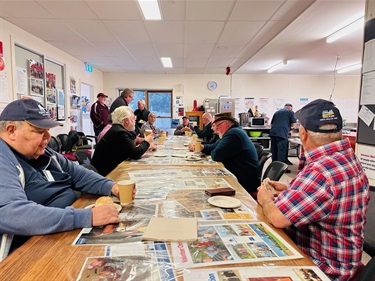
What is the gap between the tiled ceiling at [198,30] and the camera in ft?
11.0

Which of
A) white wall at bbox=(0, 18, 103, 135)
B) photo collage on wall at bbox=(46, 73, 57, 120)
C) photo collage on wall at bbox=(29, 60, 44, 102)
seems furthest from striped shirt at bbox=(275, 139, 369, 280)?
photo collage on wall at bbox=(46, 73, 57, 120)

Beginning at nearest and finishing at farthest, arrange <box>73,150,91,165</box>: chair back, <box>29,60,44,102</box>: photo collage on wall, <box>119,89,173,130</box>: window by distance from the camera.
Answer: <box>73,150,91,165</box>: chair back, <box>29,60,44,102</box>: photo collage on wall, <box>119,89,173,130</box>: window

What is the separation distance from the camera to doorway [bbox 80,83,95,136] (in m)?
7.17

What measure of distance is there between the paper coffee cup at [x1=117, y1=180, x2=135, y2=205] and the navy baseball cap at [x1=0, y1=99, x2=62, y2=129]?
1.48 feet

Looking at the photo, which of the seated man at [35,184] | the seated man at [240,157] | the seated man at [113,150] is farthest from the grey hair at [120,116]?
the seated man at [35,184]

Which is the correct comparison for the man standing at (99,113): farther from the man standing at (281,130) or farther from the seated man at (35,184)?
the seated man at (35,184)

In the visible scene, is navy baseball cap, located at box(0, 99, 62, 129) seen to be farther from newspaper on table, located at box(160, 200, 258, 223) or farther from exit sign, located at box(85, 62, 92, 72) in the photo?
exit sign, located at box(85, 62, 92, 72)

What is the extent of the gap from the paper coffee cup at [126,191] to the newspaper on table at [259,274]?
0.61 m

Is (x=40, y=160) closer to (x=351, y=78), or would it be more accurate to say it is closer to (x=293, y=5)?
(x=293, y=5)

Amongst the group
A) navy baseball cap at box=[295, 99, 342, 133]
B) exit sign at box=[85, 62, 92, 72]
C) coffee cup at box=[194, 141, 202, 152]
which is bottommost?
coffee cup at box=[194, 141, 202, 152]

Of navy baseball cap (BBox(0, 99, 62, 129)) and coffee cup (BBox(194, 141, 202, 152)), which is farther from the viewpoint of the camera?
coffee cup (BBox(194, 141, 202, 152))

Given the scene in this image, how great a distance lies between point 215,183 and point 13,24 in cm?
443

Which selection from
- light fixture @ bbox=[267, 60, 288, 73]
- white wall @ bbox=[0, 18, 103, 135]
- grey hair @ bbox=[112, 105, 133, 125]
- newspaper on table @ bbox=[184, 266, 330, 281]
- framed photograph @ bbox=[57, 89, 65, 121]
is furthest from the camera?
light fixture @ bbox=[267, 60, 288, 73]

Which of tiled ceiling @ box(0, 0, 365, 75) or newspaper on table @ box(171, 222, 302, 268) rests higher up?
tiled ceiling @ box(0, 0, 365, 75)
